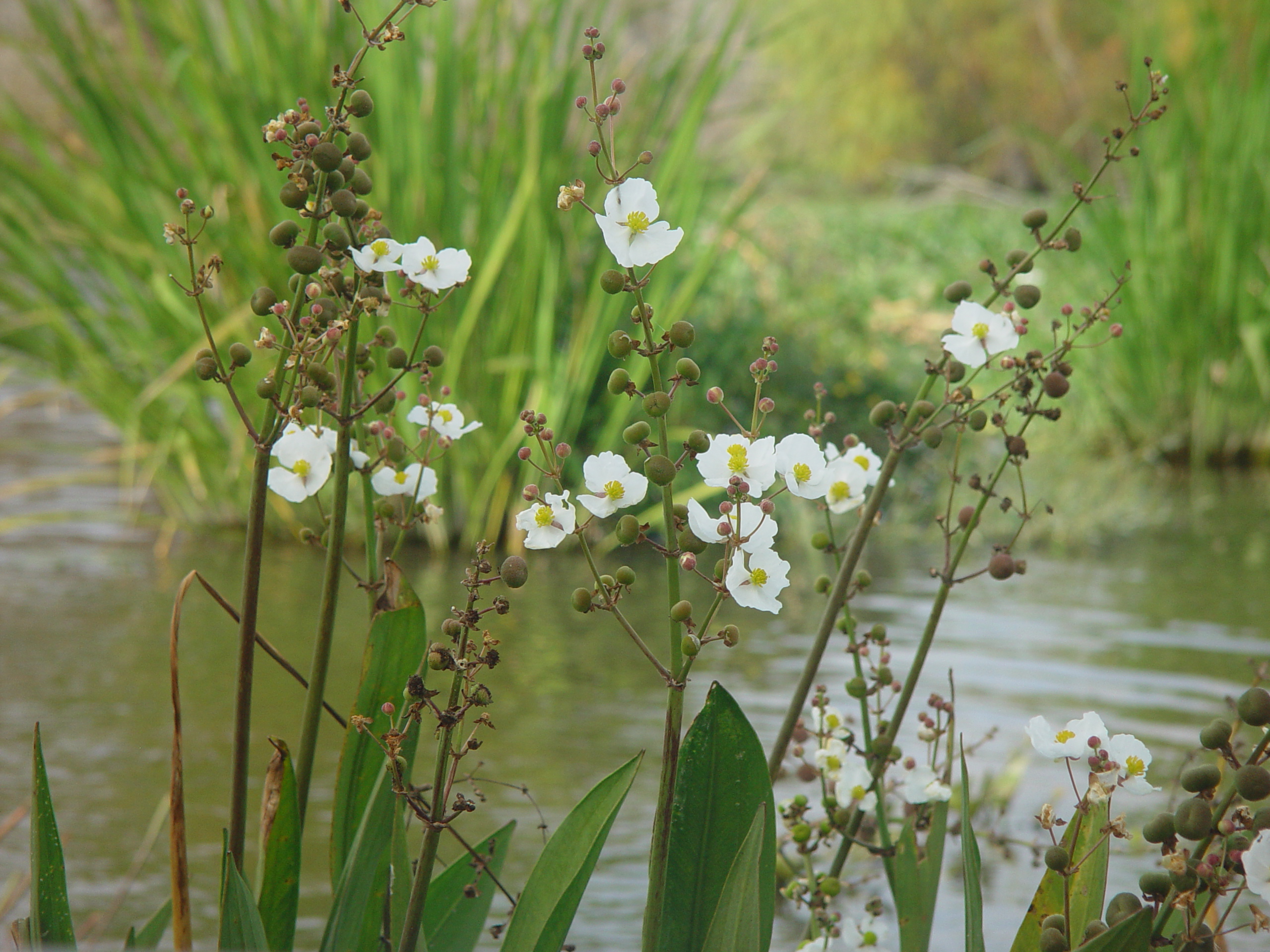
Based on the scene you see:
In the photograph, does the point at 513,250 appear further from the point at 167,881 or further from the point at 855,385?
the point at 167,881

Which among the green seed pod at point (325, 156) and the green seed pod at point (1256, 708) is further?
the green seed pod at point (325, 156)

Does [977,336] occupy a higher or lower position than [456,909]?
higher

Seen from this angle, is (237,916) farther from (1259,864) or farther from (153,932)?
(1259,864)

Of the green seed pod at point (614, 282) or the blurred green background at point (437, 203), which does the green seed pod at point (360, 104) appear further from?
the blurred green background at point (437, 203)

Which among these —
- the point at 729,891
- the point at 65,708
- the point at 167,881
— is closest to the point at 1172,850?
the point at 729,891

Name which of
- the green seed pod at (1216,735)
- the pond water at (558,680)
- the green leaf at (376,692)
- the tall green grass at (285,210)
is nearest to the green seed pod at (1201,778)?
the green seed pod at (1216,735)

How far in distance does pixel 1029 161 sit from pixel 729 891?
929 inches

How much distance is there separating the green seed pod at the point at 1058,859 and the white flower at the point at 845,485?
0.87 ft

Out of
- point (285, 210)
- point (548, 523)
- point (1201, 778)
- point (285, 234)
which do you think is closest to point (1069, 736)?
point (1201, 778)

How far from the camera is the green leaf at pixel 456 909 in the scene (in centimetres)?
91

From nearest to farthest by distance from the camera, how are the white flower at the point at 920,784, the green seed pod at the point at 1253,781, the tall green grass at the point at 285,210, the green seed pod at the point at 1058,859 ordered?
1. the green seed pod at the point at 1253,781
2. the green seed pod at the point at 1058,859
3. the white flower at the point at 920,784
4. the tall green grass at the point at 285,210

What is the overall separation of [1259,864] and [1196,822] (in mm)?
A: 51

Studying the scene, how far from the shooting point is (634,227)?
0.73 meters

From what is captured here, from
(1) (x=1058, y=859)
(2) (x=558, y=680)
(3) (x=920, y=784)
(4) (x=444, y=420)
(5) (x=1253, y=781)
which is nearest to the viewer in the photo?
(5) (x=1253, y=781)
